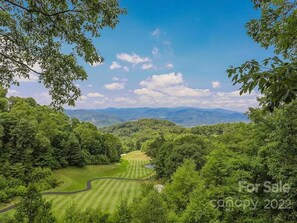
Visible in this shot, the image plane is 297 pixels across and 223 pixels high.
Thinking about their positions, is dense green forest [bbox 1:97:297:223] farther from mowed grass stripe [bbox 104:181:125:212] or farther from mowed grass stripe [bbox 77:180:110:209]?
mowed grass stripe [bbox 77:180:110:209]

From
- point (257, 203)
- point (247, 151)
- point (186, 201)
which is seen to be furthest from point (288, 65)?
point (186, 201)

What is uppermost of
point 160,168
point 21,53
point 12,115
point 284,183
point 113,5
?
point 113,5

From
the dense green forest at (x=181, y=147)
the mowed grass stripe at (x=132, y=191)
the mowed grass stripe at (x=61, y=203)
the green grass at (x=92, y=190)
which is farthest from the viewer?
the mowed grass stripe at (x=132, y=191)

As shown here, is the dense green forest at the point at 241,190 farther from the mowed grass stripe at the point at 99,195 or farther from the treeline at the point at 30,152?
the treeline at the point at 30,152

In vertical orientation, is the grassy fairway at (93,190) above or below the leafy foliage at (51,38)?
below

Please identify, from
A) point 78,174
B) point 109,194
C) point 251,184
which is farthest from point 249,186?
point 78,174

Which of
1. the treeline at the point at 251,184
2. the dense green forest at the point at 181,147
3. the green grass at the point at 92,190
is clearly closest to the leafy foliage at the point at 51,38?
the dense green forest at the point at 181,147

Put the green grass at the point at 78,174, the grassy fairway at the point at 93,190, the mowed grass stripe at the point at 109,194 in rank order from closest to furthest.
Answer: the grassy fairway at the point at 93,190, the mowed grass stripe at the point at 109,194, the green grass at the point at 78,174

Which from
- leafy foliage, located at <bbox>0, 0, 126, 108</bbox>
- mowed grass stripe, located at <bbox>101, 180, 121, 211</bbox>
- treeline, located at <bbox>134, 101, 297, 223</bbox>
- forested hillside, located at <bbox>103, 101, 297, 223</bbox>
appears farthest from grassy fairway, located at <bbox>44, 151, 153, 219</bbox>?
leafy foliage, located at <bbox>0, 0, 126, 108</bbox>

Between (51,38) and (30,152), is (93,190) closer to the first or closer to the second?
(30,152)

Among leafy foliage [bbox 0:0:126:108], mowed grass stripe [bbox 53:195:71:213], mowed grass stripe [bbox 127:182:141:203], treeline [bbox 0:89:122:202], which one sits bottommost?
mowed grass stripe [bbox 127:182:141:203]

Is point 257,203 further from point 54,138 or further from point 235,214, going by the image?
point 54,138
